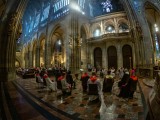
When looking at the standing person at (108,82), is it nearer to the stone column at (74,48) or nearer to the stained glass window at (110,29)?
the stone column at (74,48)

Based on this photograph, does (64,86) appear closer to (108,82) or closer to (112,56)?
(108,82)

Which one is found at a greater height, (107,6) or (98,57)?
(107,6)

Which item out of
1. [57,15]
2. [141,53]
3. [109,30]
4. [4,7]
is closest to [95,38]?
[109,30]

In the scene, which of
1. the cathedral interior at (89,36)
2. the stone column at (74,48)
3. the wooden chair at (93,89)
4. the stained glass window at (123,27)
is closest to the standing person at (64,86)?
the wooden chair at (93,89)

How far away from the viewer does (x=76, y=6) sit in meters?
20.1

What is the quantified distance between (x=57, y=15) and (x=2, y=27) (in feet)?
43.6

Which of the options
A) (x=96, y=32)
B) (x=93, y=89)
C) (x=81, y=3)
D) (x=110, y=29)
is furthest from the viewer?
(x=96, y=32)

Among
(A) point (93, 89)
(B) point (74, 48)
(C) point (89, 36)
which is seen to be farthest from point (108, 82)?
(C) point (89, 36)

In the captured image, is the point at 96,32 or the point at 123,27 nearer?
the point at 123,27

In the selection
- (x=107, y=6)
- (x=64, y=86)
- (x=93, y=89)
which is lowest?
(x=64, y=86)

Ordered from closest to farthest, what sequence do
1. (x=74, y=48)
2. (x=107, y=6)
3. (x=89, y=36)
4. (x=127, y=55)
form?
(x=74, y=48)
(x=127, y=55)
(x=89, y=36)
(x=107, y=6)

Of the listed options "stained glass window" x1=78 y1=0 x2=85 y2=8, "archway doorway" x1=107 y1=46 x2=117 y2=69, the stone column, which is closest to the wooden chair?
the stone column

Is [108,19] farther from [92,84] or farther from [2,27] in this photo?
[92,84]

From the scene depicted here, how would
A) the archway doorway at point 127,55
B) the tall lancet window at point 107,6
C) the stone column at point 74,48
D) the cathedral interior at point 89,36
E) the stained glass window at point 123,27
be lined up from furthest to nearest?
1. the tall lancet window at point 107,6
2. the stained glass window at point 123,27
3. the archway doorway at point 127,55
4. the stone column at point 74,48
5. the cathedral interior at point 89,36
